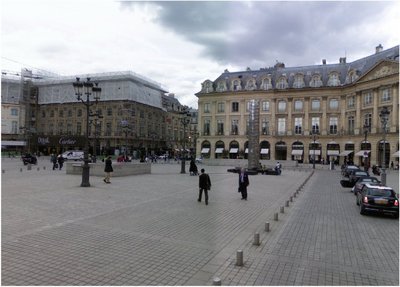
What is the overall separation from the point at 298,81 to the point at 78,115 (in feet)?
166

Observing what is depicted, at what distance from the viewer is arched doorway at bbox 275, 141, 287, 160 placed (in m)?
68.8

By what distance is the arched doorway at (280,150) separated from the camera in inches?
2707

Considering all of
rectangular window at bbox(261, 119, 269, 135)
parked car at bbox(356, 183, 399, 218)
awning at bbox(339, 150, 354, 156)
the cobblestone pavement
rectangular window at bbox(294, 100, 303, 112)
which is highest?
rectangular window at bbox(294, 100, 303, 112)

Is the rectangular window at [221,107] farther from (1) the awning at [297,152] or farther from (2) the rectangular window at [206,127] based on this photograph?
(1) the awning at [297,152]

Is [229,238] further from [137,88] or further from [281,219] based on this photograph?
[137,88]

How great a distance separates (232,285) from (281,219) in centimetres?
651

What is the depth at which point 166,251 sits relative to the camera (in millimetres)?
7988

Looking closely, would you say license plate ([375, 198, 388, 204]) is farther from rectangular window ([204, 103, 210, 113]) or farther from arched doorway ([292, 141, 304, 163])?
rectangular window ([204, 103, 210, 113])

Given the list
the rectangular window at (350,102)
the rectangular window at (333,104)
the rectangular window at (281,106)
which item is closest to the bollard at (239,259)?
the rectangular window at (350,102)

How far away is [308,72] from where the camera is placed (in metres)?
69.8

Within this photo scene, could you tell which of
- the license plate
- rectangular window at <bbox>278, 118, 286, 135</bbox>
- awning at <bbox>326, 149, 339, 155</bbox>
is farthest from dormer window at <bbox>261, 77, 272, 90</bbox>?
the license plate

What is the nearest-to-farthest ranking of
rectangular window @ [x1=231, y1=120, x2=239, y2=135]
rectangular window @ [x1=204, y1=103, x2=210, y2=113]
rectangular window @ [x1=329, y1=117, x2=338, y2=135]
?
rectangular window @ [x1=329, y1=117, x2=338, y2=135], rectangular window @ [x1=231, y1=120, x2=239, y2=135], rectangular window @ [x1=204, y1=103, x2=210, y2=113]

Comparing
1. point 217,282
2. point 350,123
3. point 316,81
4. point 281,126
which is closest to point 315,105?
point 316,81

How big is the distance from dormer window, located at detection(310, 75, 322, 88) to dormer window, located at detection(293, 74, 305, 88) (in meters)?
1.80
